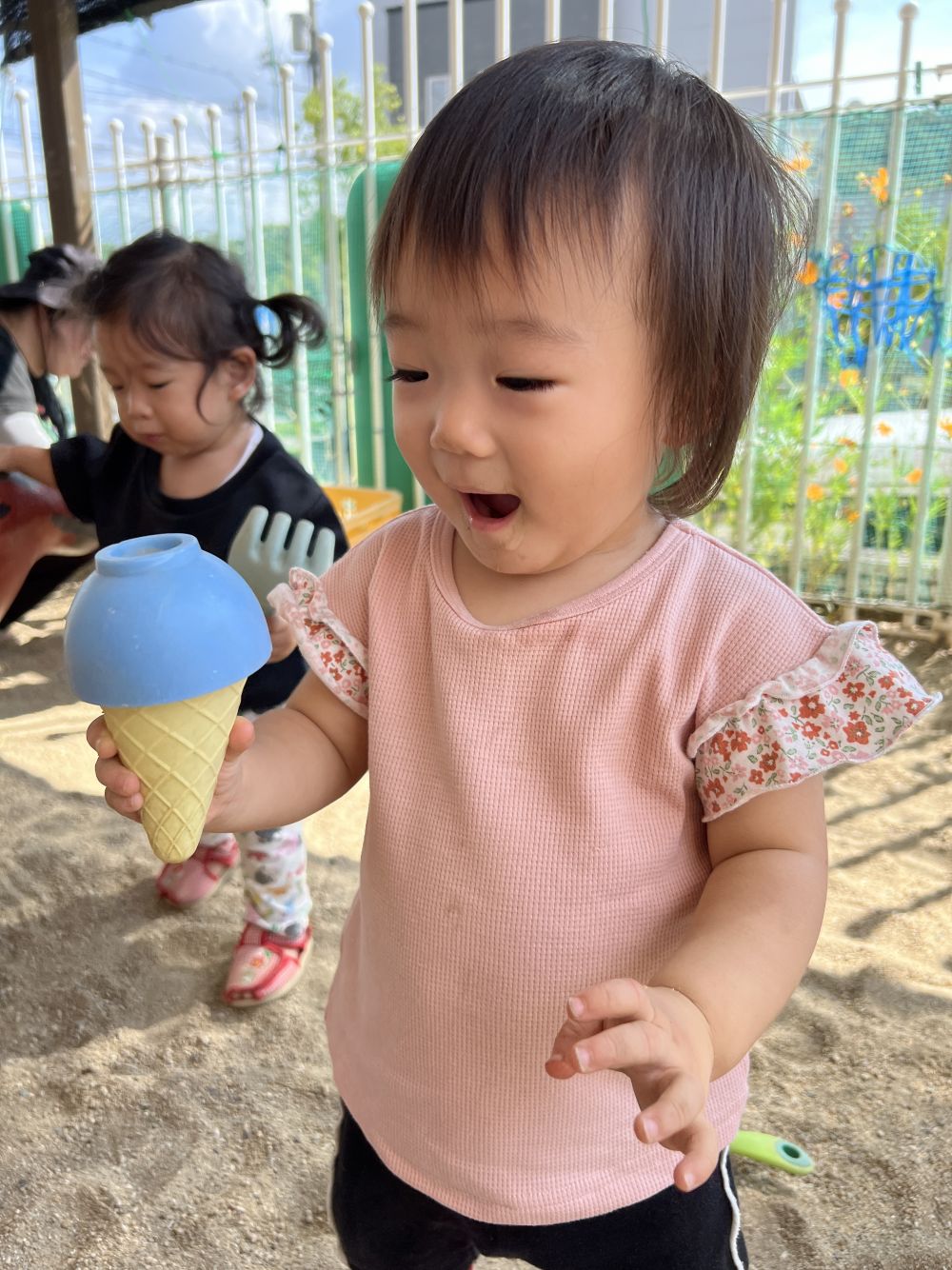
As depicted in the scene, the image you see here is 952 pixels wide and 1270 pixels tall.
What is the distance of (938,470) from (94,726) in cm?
415

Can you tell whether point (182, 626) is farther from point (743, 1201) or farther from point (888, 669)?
point (743, 1201)

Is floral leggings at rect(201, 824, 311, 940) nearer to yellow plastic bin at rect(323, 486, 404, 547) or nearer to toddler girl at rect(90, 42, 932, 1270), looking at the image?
toddler girl at rect(90, 42, 932, 1270)

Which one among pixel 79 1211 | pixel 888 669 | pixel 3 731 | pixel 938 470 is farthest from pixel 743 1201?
pixel 938 470

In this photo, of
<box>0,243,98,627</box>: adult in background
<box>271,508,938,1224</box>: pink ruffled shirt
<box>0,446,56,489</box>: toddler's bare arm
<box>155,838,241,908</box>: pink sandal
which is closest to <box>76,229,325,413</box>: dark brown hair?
<box>0,446,56,489</box>: toddler's bare arm

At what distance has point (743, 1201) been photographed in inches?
67.1

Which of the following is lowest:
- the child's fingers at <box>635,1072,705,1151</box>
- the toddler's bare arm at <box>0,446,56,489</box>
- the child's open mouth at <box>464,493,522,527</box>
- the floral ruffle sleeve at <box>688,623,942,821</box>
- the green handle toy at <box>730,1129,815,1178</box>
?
the green handle toy at <box>730,1129,815,1178</box>

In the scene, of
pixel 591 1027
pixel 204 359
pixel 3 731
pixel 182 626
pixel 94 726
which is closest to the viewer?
pixel 591 1027

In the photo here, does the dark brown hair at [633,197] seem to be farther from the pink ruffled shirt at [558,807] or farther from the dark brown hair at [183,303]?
the dark brown hair at [183,303]

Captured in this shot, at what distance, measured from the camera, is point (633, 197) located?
31.7 inches

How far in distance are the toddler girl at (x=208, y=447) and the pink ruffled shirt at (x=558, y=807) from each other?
3.76 ft

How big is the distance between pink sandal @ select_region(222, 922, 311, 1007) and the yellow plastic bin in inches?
61.8

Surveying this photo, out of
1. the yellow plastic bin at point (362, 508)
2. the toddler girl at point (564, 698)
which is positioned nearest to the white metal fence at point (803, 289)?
the yellow plastic bin at point (362, 508)

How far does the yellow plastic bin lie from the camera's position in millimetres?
3803

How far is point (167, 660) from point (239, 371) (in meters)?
1.66
